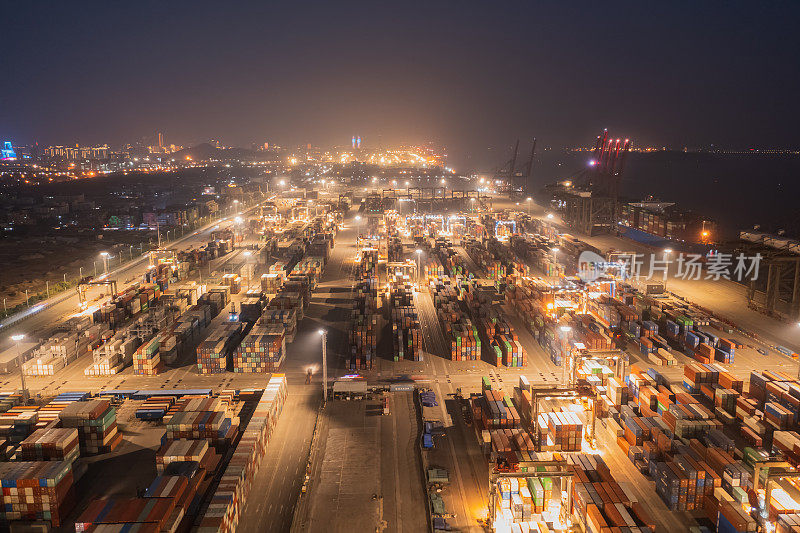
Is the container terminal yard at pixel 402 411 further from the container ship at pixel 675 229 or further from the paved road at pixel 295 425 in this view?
the container ship at pixel 675 229

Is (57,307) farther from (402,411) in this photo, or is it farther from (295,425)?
(402,411)

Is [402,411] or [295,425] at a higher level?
[402,411]

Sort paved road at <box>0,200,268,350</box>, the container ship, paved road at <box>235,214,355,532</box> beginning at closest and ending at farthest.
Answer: paved road at <box>235,214,355,532</box> < paved road at <box>0,200,268,350</box> < the container ship

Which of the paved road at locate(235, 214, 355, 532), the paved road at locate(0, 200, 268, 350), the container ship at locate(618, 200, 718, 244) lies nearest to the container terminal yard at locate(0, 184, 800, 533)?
the paved road at locate(235, 214, 355, 532)

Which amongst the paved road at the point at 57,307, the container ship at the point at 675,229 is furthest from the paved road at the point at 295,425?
the container ship at the point at 675,229

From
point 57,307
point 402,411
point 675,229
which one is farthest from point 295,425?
point 675,229

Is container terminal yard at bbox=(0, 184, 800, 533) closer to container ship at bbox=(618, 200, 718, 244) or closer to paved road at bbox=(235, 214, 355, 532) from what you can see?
paved road at bbox=(235, 214, 355, 532)

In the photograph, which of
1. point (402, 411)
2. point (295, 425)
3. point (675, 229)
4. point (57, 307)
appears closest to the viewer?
point (295, 425)

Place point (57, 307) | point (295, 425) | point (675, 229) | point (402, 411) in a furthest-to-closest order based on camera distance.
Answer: point (675, 229)
point (57, 307)
point (402, 411)
point (295, 425)
